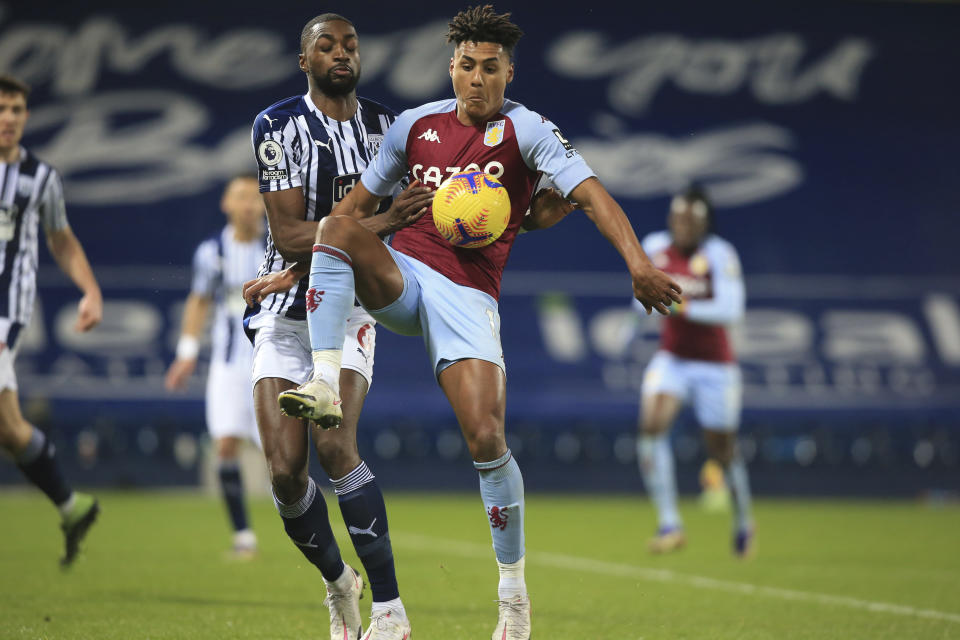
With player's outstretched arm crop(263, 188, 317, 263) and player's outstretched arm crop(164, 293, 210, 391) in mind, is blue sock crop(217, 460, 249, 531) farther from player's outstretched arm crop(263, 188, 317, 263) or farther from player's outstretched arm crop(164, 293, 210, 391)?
player's outstretched arm crop(263, 188, 317, 263)

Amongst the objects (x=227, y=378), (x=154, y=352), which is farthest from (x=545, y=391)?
(x=227, y=378)

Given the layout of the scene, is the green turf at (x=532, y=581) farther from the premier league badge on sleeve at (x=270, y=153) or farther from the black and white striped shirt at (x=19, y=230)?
the premier league badge on sleeve at (x=270, y=153)

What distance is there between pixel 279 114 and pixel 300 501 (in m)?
1.46

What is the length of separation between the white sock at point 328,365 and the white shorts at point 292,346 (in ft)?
1.47

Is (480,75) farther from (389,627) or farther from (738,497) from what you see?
(738,497)

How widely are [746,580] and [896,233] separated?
37.1ft

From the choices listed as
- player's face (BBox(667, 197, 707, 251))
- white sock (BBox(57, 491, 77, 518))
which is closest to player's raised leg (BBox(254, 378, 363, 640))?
white sock (BBox(57, 491, 77, 518))

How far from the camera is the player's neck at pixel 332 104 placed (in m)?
4.54

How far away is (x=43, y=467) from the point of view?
6078 mm

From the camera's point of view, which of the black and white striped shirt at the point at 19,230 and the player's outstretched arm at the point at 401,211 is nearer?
the player's outstretched arm at the point at 401,211

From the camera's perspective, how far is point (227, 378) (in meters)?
8.16

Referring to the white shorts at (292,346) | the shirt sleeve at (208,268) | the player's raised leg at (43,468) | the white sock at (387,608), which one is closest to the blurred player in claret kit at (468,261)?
the white shorts at (292,346)

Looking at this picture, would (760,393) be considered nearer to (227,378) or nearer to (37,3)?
(227,378)

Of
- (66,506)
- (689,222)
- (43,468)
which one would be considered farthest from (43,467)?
(689,222)
